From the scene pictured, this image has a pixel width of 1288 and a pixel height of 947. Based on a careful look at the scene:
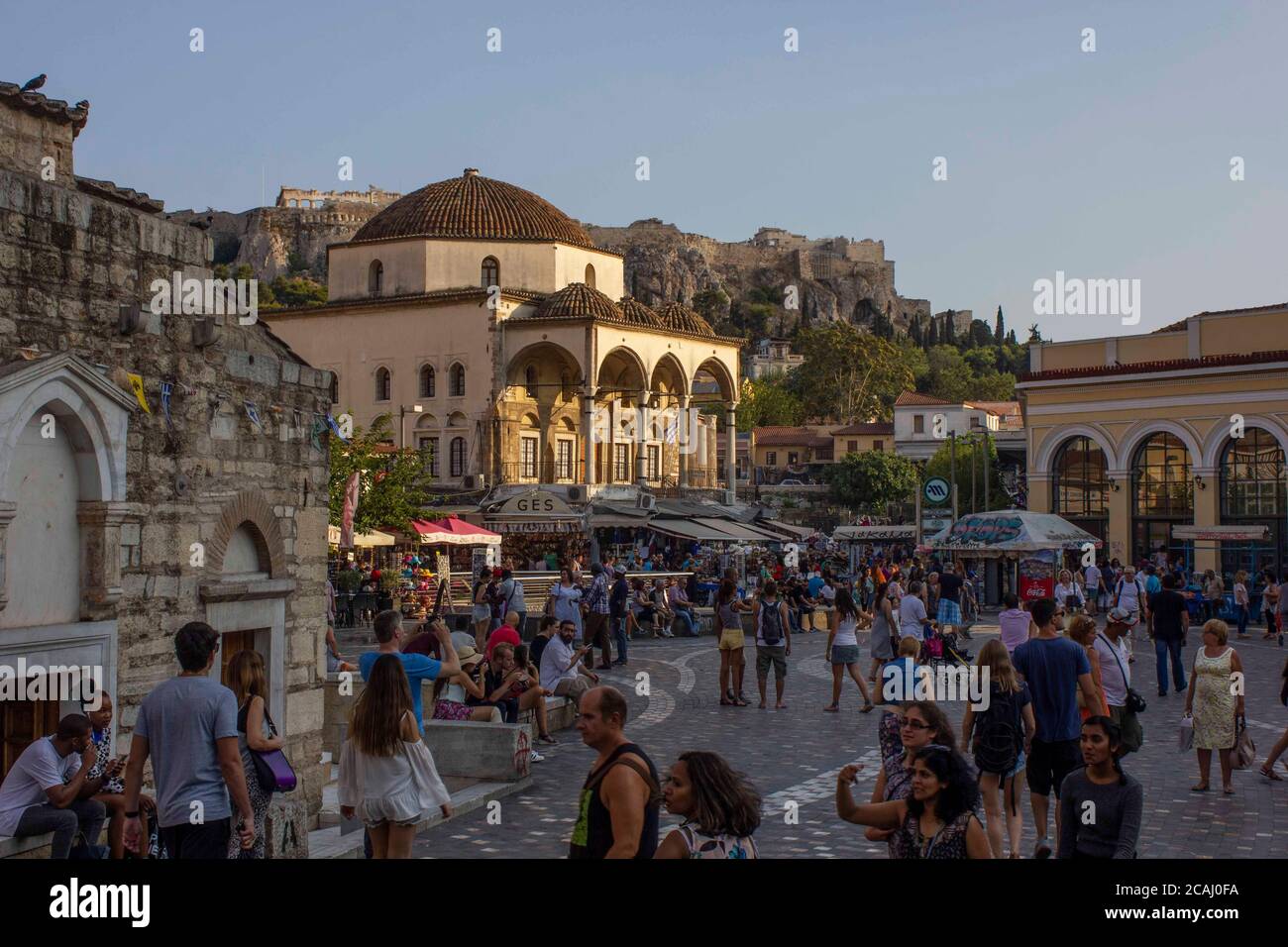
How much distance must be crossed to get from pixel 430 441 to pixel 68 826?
44300 millimetres

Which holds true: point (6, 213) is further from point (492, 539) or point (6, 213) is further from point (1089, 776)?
point (492, 539)

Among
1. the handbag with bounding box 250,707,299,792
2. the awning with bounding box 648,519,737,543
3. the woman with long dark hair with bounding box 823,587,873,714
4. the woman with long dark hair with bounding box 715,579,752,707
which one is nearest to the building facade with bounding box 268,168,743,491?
the awning with bounding box 648,519,737,543

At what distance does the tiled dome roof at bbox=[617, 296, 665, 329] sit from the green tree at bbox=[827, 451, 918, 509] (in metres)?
34.4

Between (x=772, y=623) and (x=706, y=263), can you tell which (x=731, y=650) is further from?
(x=706, y=263)

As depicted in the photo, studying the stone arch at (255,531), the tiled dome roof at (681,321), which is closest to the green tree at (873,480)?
the tiled dome roof at (681,321)

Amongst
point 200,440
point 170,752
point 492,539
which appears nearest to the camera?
point 170,752

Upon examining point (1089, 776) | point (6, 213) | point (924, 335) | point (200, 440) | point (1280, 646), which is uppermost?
point (924, 335)

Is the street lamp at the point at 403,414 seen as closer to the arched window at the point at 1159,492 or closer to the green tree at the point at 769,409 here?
the arched window at the point at 1159,492

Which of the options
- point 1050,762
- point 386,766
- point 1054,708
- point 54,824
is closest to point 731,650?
point 1050,762

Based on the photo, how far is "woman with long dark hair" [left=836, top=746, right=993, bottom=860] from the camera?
5.63m

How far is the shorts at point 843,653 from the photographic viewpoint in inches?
672

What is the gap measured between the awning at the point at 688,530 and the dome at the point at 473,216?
1640 cm
